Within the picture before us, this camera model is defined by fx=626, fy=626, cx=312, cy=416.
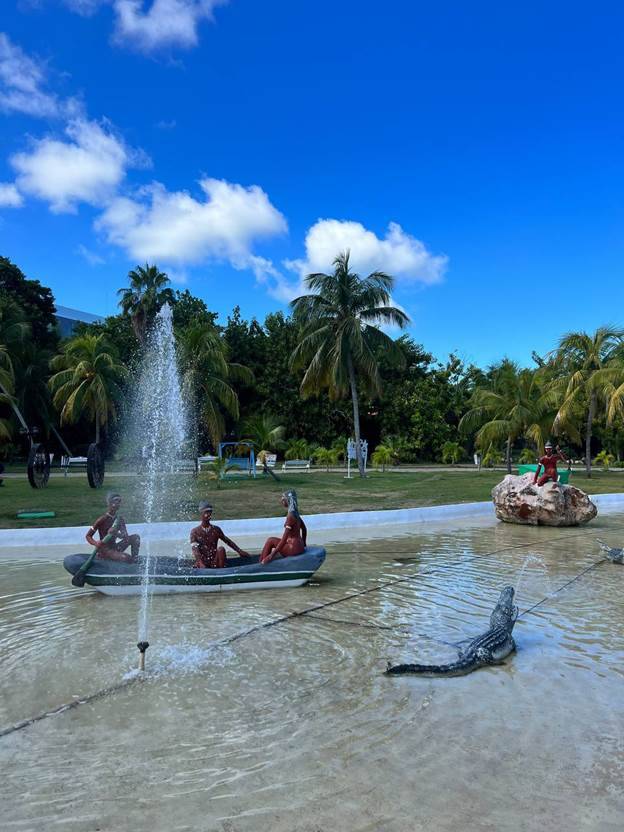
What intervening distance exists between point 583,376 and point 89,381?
80.2ft

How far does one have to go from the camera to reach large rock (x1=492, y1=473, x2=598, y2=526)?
53.5 feet

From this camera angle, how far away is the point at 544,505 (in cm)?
1633

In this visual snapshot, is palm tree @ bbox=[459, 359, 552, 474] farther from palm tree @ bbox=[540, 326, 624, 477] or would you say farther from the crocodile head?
the crocodile head

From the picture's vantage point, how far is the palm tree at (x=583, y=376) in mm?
28891

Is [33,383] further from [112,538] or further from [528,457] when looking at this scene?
[112,538]

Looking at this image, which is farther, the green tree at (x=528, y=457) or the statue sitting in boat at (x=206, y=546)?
the green tree at (x=528, y=457)

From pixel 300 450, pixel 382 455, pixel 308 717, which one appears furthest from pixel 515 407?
pixel 308 717

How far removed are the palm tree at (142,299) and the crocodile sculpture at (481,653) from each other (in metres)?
38.1

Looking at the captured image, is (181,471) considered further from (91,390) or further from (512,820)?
(512,820)

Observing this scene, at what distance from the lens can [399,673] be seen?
550 centimetres

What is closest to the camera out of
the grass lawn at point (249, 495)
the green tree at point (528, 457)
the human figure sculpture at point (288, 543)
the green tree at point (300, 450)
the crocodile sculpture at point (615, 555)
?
the human figure sculpture at point (288, 543)

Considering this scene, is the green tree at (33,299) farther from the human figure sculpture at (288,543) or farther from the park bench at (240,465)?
the human figure sculpture at (288,543)

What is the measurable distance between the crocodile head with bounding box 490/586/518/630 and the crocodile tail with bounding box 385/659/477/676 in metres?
1.06

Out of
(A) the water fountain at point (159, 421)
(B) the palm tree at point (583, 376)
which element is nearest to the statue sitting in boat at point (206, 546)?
(A) the water fountain at point (159, 421)
